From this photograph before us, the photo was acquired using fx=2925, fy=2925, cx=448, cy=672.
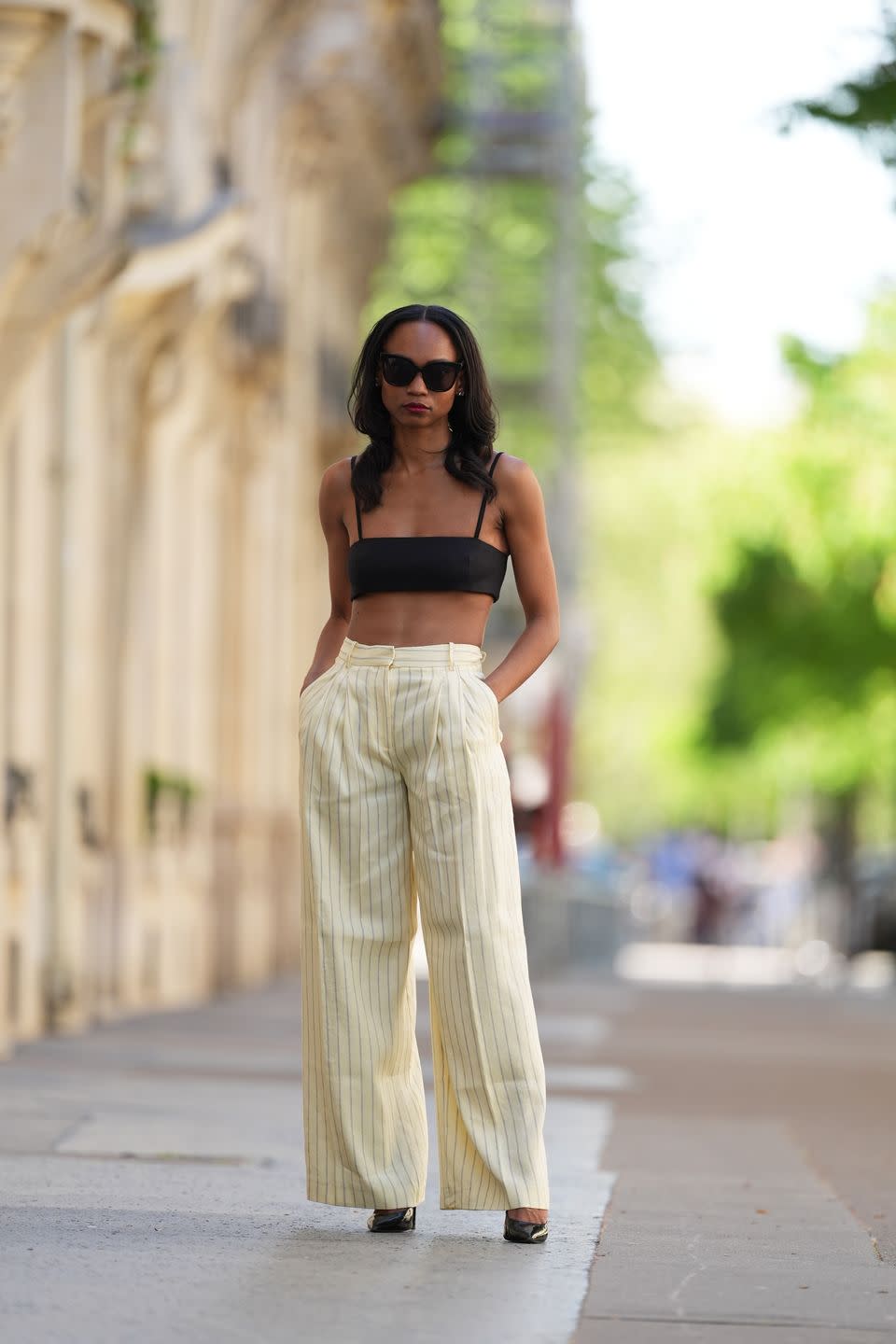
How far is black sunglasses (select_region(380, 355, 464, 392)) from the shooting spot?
6141mm

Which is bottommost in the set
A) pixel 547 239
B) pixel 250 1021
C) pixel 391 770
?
pixel 250 1021

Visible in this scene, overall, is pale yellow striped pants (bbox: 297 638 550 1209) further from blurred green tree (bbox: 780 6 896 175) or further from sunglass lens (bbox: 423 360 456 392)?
blurred green tree (bbox: 780 6 896 175)

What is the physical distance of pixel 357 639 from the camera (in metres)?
6.15

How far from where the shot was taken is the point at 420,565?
20.0 feet

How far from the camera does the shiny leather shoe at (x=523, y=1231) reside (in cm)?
602

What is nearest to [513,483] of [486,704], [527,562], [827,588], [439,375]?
[527,562]

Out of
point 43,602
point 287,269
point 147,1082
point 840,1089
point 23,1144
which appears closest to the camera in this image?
point 23,1144

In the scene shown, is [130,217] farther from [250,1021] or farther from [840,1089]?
[840,1089]

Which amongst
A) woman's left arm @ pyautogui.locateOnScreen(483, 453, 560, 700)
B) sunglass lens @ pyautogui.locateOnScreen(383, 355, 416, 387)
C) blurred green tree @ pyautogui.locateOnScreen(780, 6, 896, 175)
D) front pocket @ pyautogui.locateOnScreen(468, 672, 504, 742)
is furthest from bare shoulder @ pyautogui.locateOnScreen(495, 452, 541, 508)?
blurred green tree @ pyautogui.locateOnScreen(780, 6, 896, 175)

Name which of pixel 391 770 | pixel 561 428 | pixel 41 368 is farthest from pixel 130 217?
pixel 561 428

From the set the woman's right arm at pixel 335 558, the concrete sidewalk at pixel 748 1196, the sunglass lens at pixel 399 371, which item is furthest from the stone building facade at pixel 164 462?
the sunglass lens at pixel 399 371

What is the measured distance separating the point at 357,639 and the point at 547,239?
109 ft

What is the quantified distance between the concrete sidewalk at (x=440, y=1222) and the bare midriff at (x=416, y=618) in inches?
49.1

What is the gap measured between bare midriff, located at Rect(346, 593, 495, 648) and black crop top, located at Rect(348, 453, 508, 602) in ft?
0.05
